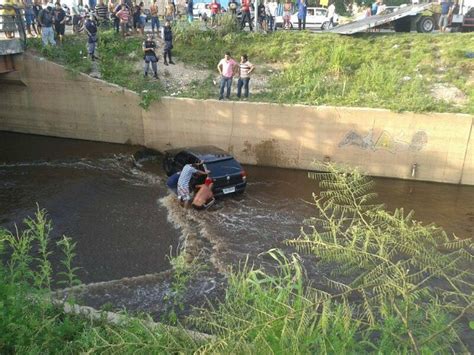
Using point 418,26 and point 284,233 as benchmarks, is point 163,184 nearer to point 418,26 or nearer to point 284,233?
point 284,233

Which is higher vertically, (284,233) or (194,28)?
(194,28)

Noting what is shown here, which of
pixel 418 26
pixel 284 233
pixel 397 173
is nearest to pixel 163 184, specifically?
pixel 284 233

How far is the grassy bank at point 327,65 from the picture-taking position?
16562 mm

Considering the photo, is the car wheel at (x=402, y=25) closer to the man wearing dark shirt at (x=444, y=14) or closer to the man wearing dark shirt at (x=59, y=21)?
the man wearing dark shirt at (x=444, y=14)

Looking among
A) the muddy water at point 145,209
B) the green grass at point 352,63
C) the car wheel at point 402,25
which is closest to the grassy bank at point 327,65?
the green grass at point 352,63

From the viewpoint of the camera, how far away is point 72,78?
60.6 ft

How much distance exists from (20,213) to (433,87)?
48.4 feet

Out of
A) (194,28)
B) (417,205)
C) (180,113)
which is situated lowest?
(417,205)

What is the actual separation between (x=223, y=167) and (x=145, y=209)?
8.13ft

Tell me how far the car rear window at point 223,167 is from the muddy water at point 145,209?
36.3 inches

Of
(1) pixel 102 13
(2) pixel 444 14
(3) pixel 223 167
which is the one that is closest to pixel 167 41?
(1) pixel 102 13

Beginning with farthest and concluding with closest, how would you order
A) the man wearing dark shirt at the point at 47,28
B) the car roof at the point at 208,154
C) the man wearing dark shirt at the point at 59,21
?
the man wearing dark shirt at the point at 59,21
the man wearing dark shirt at the point at 47,28
the car roof at the point at 208,154

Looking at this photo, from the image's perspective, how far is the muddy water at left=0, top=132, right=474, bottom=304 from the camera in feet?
33.6

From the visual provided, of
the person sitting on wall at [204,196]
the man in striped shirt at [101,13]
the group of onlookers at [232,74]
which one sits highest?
the man in striped shirt at [101,13]
